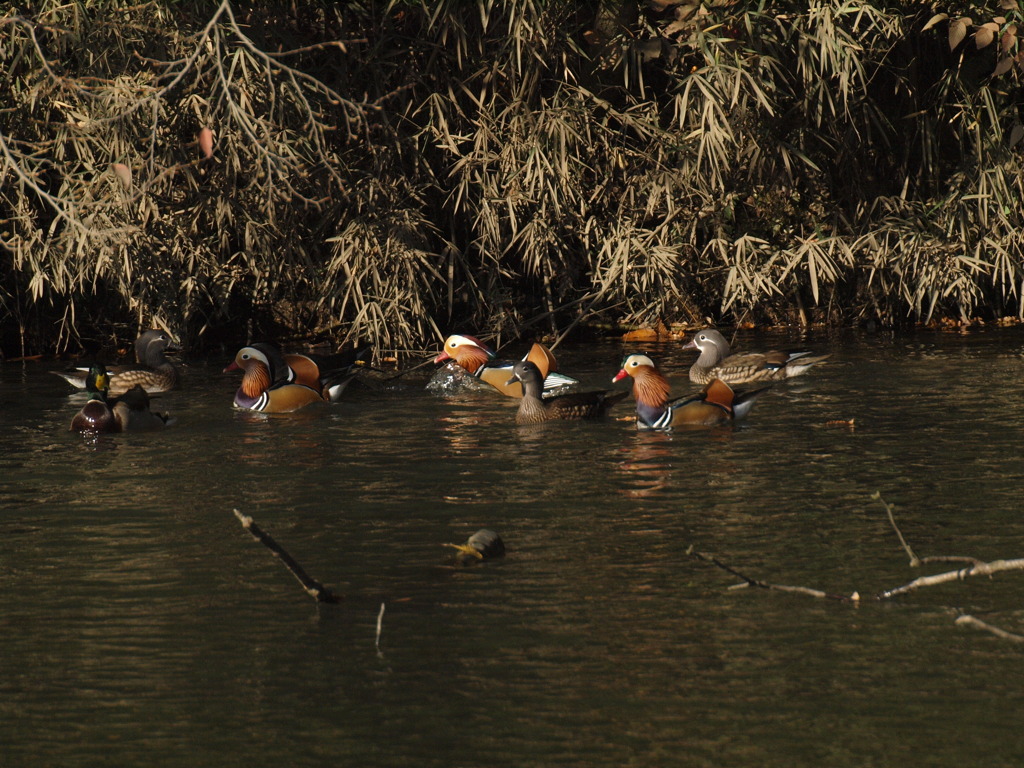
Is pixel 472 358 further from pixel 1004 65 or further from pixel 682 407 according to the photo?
pixel 1004 65

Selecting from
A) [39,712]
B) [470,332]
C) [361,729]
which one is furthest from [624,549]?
[470,332]

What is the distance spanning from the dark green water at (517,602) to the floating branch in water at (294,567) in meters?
0.08

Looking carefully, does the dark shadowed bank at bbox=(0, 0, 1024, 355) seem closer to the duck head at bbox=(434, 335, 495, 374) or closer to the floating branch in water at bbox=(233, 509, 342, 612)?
the duck head at bbox=(434, 335, 495, 374)

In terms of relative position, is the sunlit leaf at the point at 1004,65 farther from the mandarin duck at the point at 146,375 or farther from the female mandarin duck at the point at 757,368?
the mandarin duck at the point at 146,375

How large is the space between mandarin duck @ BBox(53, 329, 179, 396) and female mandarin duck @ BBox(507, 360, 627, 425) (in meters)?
3.69

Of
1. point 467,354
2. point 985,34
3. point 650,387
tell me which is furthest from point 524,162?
point 650,387

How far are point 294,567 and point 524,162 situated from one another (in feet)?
32.7

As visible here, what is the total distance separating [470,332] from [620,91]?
2.99 metres

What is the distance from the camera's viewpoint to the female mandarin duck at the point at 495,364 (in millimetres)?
12984

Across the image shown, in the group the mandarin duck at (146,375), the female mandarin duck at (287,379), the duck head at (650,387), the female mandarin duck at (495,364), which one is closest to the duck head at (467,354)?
the female mandarin duck at (495,364)

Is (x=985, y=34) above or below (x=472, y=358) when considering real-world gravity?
above

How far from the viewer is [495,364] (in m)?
13.2

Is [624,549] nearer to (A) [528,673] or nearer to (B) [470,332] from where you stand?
(A) [528,673]

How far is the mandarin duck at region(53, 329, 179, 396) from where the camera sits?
13461 millimetres
